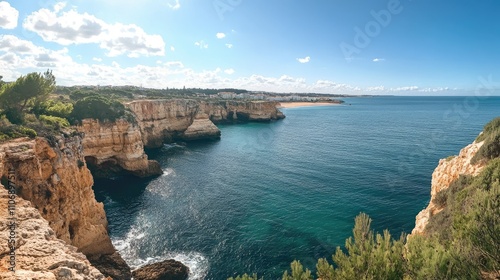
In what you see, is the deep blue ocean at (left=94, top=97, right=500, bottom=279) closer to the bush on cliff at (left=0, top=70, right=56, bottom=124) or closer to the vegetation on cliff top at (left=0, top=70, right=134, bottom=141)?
the vegetation on cliff top at (left=0, top=70, right=134, bottom=141)

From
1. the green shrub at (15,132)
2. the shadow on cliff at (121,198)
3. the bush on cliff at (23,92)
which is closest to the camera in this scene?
the green shrub at (15,132)

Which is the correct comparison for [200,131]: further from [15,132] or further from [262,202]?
[15,132]

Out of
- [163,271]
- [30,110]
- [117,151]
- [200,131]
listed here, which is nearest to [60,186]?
[163,271]

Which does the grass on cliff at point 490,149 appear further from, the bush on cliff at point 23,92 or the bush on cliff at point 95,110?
the bush on cliff at point 95,110

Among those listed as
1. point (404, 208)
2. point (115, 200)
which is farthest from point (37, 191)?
point (404, 208)

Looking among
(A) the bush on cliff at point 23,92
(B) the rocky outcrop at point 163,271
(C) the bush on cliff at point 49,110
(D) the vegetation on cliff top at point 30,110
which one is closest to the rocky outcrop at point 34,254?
(D) the vegetation on cliff top at point 30,110

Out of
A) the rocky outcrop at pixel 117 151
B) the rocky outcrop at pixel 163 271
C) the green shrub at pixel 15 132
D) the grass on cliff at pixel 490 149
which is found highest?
the green shrub at pixel 15 132

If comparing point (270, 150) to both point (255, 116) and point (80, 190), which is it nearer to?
point (80, 190)
